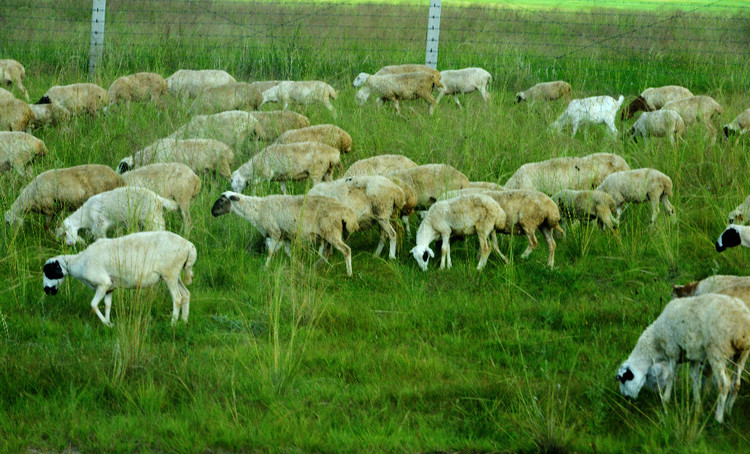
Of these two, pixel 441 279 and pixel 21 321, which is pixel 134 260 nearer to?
pixel 21 321

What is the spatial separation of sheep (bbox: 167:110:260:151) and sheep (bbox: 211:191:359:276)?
9.36 feet

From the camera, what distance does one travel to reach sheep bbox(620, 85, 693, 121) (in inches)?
597

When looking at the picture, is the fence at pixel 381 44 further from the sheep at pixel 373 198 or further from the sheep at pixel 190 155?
the sheep at pixel 373 198

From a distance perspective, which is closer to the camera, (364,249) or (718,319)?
(718,319)

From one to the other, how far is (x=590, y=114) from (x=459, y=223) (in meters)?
5.75

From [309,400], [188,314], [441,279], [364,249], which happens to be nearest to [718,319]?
[309,400]

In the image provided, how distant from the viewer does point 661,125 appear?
12.7m

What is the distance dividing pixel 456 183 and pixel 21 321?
16.0 ft

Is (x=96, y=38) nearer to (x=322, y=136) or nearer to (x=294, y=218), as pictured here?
(x=322, y=136)

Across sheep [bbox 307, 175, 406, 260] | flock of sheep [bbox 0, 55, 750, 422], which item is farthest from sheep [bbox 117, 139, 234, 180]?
sheep [bbox 307, 175, 406, 260]

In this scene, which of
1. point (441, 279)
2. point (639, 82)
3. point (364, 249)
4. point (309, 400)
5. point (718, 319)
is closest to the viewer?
point (718, 319)

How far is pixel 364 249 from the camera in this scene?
32.7 feet

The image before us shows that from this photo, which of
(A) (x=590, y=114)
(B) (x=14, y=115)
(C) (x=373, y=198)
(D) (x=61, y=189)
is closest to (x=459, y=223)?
(C) (x=373, y=198)

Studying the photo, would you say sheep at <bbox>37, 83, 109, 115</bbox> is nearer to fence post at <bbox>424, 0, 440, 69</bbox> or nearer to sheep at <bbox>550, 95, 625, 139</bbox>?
fence post at <bbox>424, 0, 440, 69</bbox>
